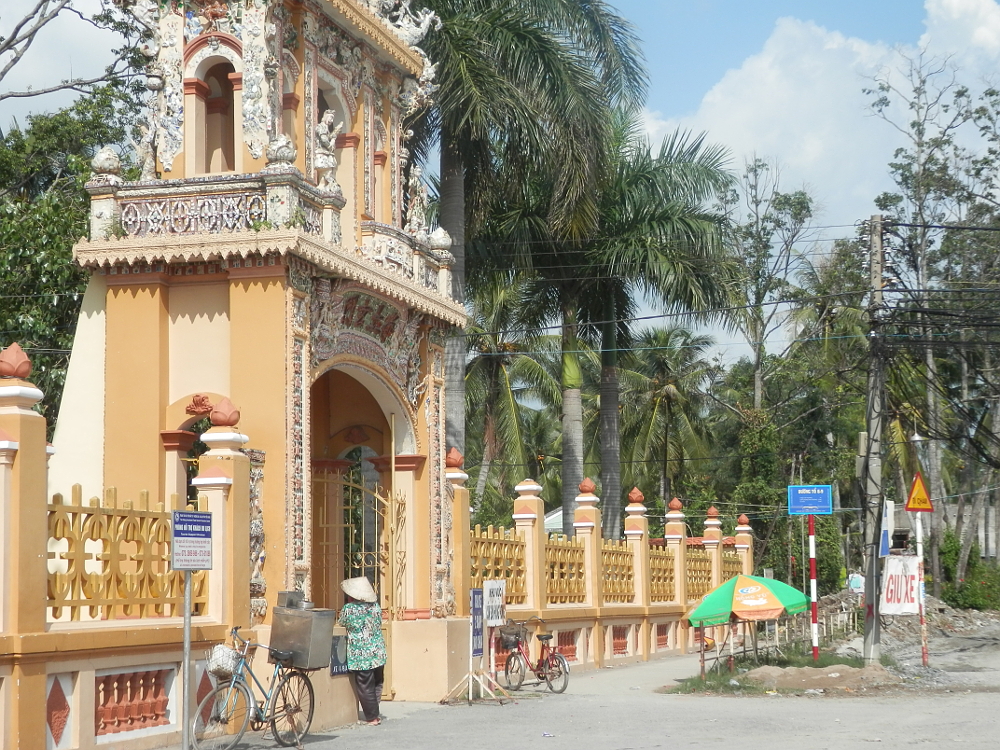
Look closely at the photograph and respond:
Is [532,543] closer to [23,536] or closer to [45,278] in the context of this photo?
[45,278]

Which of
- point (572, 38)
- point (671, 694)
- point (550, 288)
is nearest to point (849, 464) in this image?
point (550, 288)

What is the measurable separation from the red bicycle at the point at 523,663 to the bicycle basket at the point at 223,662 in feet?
21.6

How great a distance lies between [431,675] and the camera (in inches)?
647

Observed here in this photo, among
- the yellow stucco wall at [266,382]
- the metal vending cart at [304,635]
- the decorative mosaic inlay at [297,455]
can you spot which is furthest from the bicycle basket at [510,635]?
the metal vending cart at [304,635]

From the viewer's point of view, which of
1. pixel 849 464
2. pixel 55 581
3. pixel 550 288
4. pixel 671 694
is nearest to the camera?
pixel 55 581

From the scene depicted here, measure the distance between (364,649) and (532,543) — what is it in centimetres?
628

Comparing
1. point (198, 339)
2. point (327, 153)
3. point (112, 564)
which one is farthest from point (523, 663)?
point (112, 564)

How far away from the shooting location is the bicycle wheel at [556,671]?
59.3 feet

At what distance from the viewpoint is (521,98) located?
22.2 m

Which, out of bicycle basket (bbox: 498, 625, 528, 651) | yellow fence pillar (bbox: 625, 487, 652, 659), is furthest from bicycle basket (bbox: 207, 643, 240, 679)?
yellow fence pillar (bbox: 625, 487, 652, 659)

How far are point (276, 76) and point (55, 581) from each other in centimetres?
670

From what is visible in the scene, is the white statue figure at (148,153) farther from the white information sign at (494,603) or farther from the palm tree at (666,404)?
the palm tree at (666,404)

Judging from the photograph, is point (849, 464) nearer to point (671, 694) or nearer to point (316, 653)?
point (671, 694)

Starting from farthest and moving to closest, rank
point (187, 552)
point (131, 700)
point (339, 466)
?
point (339, 466) < point (131, 700) < point (187, 552)
